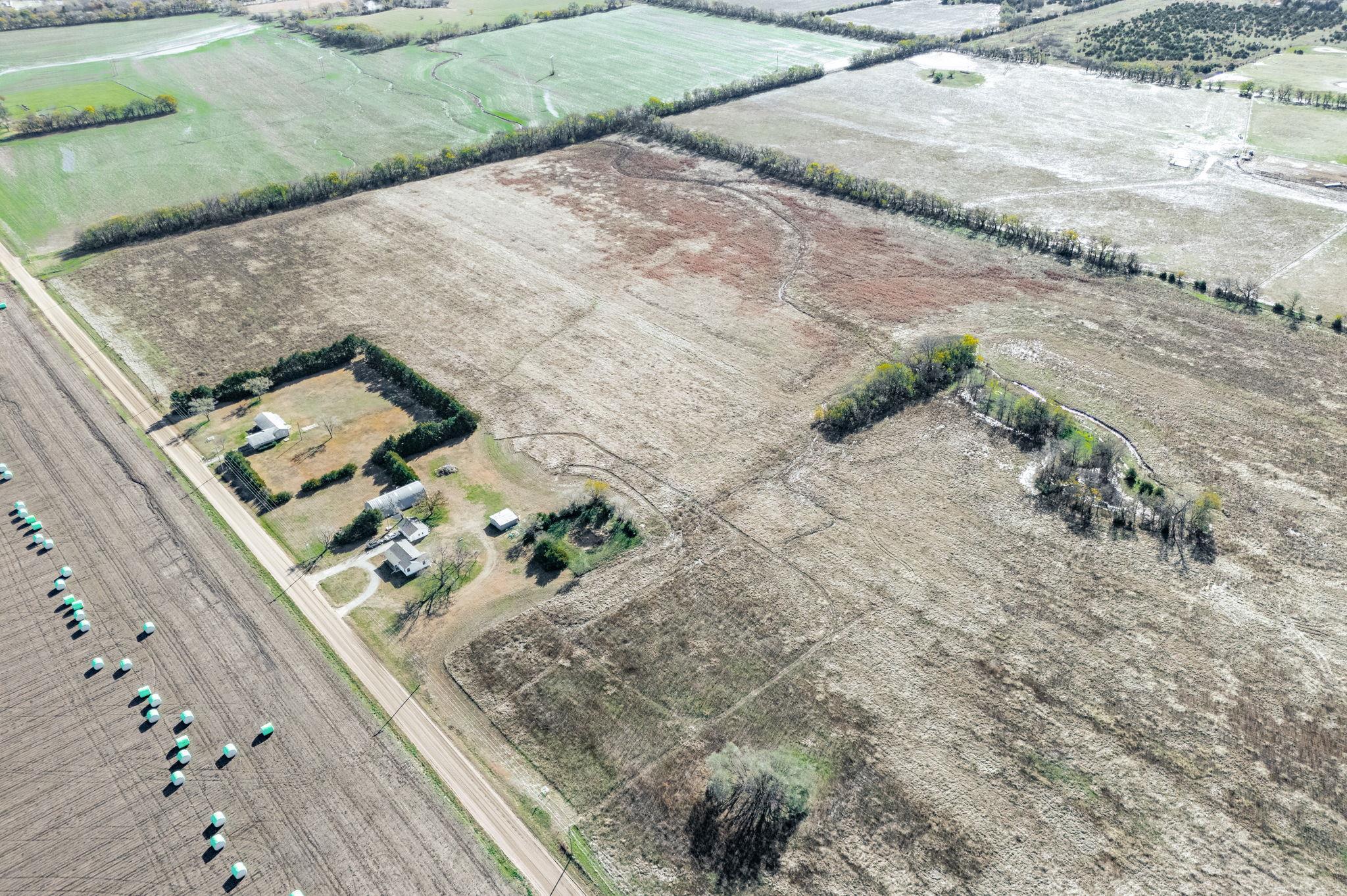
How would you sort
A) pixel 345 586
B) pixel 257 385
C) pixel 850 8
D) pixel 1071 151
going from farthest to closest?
pixel 850 8 → pixel 1071 151 → pixel 257 385 → pixel 345 586

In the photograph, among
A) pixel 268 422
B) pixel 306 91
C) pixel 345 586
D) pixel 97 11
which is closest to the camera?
pixel 345 586

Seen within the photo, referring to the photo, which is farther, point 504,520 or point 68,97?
point 68,97

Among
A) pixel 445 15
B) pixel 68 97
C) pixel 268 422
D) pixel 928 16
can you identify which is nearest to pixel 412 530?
pixel 268 422

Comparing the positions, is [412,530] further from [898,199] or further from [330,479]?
[898,199]

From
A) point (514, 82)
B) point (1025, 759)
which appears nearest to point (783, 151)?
point (514, 82)

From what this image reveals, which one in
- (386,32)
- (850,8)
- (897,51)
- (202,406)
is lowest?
(202,406)

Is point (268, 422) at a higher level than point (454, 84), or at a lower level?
lower
